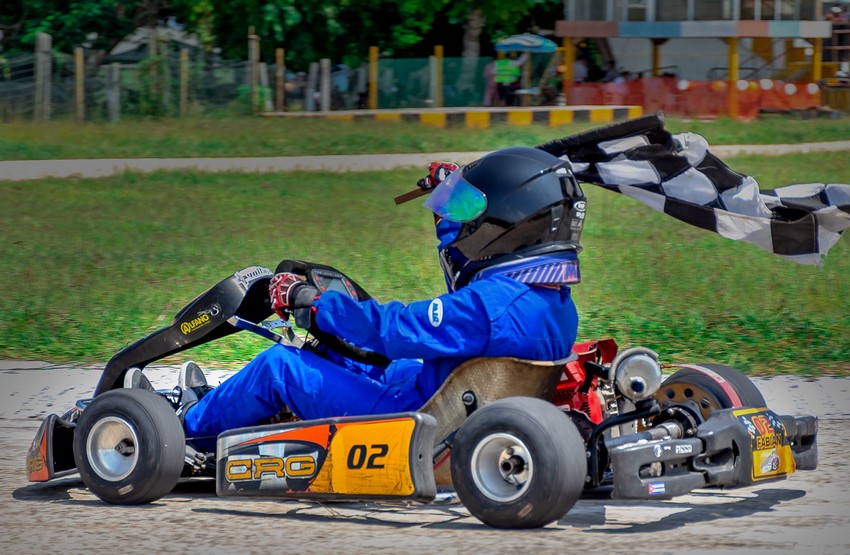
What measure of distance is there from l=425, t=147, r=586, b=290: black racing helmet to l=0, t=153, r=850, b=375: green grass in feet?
10.4

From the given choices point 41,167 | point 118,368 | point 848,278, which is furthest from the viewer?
point 41,167

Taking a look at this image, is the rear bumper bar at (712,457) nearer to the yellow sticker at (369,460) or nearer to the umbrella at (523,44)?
the yellow sticker at (369,460)

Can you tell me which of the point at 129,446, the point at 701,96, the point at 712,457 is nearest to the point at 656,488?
the point at 712,457

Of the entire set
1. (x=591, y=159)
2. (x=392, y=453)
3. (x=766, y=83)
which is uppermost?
(x=766, y=83)

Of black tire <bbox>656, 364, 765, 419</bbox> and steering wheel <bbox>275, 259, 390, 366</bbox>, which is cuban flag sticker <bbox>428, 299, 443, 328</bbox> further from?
black tire <bbox>656, 364, 765, 419</bbox>

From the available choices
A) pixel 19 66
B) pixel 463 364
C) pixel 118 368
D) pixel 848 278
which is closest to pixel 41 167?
pixel 19 66

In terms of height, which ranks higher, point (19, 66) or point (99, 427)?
point (19, 66)

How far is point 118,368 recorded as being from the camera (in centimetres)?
566

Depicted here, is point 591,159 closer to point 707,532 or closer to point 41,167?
point 707,532

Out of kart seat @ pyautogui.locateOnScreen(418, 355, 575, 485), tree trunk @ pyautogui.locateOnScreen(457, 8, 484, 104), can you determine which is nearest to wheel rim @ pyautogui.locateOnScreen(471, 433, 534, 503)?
kart seat @ pyautogui.locateOnScreen(418, 355, 575, 485)

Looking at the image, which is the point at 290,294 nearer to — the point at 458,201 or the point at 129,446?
the point at 458,201

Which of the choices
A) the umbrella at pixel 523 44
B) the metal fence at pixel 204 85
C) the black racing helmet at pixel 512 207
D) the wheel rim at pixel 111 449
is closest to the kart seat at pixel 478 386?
the black racing helmet at pixel 512 207

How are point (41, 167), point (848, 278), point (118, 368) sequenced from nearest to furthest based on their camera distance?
point (118, 368) < point (848, 278) < point (41, 167)

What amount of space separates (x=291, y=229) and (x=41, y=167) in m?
5.97
